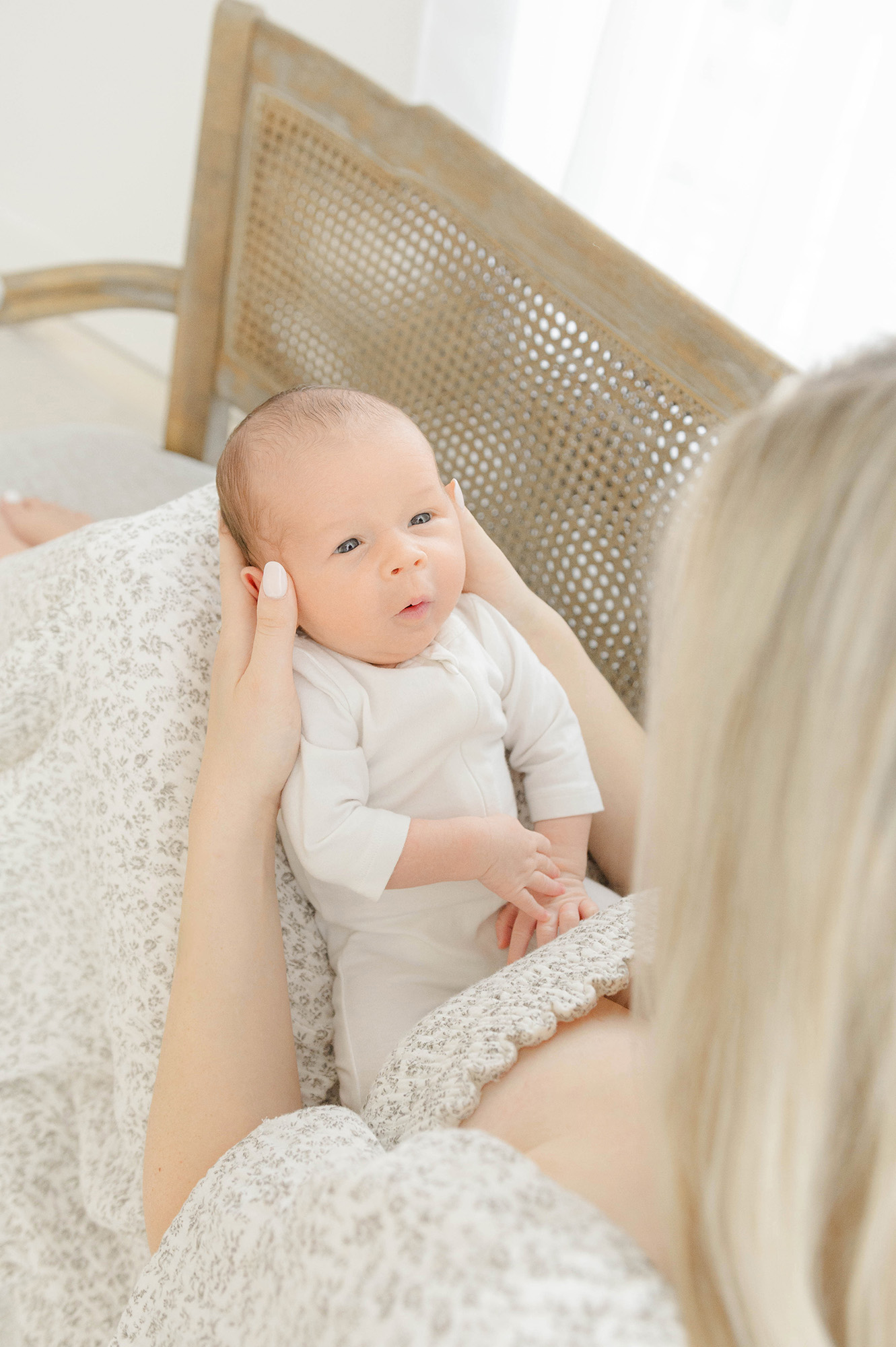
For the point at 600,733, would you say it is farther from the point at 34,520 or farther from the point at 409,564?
the point at 34,520

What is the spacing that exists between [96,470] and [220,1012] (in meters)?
1.08

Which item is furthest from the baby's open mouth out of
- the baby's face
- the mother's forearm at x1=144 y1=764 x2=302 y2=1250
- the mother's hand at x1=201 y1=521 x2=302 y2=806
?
the mother's forearm at x1=144 y1=764 x2=302 y2=1250

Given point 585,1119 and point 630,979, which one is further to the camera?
point 630,979

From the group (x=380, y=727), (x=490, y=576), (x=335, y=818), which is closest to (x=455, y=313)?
(x=490, y=576)

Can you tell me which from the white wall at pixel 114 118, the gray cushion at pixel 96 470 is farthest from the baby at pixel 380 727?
the white wall at pixel 114 118

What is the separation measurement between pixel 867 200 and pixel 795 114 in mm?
165

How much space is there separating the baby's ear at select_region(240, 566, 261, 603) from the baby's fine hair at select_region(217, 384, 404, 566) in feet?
0.09

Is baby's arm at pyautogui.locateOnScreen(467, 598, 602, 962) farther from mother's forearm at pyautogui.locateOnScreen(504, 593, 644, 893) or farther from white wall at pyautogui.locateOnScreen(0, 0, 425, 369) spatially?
white wall at pyautogui.locateOnScreen(0, 0, 425, 369)

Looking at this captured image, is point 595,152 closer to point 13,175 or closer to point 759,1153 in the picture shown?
point 759,1153

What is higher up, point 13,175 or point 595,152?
point 595,152

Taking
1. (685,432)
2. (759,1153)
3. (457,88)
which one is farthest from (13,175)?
(759,1153)

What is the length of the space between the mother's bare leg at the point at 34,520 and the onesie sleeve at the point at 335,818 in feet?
2.40

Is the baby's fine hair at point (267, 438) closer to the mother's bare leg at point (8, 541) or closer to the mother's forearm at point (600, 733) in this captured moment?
the mother's forearm at point (600, 733)

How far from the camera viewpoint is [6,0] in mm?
3010
